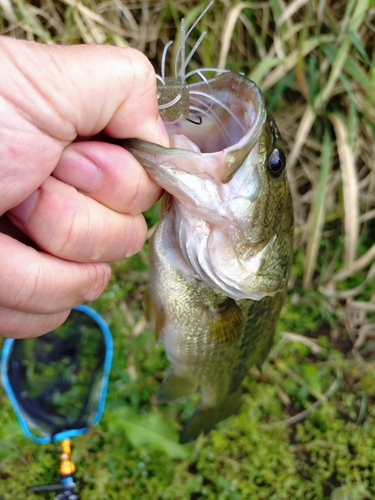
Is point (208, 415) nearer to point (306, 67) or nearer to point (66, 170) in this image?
point (66, 170)

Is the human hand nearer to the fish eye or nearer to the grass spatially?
the fish eye

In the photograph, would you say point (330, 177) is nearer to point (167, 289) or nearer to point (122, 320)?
point (122, 320)

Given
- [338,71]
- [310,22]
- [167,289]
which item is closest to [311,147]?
[338,71]

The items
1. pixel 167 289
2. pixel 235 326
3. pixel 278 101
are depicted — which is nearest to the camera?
pixel 167 289

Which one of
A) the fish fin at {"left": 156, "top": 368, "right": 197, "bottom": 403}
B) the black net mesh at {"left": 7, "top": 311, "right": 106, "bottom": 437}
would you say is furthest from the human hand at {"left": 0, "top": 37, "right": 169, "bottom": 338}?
the black net mesh at {"left": 7, "top": 311, "right": 106, "bottom": 437}

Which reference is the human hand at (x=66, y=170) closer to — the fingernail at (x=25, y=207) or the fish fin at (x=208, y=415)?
the fingernail at (x=25, y=207)
